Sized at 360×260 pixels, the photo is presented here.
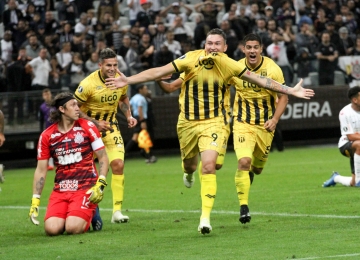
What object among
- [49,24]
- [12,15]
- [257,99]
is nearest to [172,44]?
[49,24]

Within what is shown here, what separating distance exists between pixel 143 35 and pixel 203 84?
14498 millimetres

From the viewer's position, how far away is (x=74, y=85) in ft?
76.7

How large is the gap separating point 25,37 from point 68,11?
6.81ft

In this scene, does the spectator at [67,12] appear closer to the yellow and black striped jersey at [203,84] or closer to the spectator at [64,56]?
the spectator at [64,56]

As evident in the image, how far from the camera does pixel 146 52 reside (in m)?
24.7

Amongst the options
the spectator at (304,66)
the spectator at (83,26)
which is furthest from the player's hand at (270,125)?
the spectator at (83,26)

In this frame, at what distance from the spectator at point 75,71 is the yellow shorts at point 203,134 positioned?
12.4 meters

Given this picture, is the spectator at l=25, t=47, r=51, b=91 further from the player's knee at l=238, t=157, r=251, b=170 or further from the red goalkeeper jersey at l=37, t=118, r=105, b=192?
the player's knee at l=238, t=157, r=251, b=170

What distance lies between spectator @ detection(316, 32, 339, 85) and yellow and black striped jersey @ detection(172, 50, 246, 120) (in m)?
15.1

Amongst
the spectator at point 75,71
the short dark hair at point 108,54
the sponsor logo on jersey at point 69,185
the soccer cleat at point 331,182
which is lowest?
the soccer cleat at point 331,182

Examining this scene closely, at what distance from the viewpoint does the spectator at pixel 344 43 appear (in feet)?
87.7

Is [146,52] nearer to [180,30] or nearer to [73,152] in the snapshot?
[180,30]

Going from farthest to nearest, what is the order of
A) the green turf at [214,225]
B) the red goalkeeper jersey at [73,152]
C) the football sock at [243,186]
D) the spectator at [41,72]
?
the spectator at [41,72] < the football sock at [243,186] < the red goalkeeper jersey at [73,152] < the green turf at [214,225]

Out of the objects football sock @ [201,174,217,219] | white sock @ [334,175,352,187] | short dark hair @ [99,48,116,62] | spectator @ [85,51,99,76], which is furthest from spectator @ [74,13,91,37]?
football sock @ [201,174,217,219]
